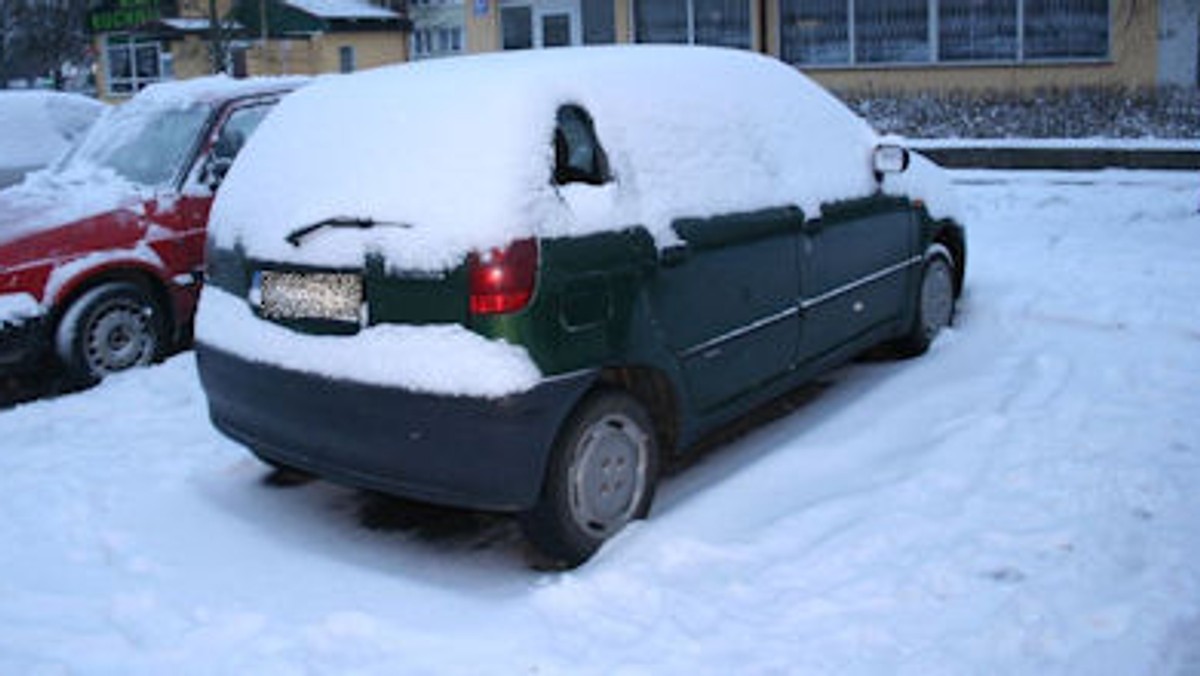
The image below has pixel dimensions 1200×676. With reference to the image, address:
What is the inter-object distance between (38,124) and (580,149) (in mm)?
9541

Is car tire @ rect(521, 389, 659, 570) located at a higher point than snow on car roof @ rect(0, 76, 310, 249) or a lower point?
lower

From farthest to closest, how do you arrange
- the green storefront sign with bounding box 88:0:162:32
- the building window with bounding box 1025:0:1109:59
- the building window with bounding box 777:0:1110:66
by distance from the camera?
the green storefront sign with bounding box 88:0:162:32, the building window with bounding box 777:0:1110:66, the building window with bounding box 1025:0:1109:59

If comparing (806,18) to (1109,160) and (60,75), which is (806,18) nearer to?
(1109,160)

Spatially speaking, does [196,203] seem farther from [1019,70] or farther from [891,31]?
[891,31]

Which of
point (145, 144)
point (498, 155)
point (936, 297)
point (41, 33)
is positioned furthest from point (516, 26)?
point (41, 33)

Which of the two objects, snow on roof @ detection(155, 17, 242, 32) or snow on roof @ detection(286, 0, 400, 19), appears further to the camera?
snow on roof @ detection(155, 17, 242, 32)

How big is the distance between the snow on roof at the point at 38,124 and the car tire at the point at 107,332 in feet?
16.1

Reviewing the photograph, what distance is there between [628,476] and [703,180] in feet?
4.14

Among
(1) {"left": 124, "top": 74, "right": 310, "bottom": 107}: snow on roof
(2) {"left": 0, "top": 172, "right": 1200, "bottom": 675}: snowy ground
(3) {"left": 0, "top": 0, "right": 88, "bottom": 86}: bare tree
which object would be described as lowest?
(2) {"left": 0, "top": 172, "right": 1200, "bottom": 675}: snowy ground

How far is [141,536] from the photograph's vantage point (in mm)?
4805

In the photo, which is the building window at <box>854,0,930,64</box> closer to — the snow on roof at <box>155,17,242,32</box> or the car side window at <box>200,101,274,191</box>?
the car side window at <box>200,101,274,191</box>

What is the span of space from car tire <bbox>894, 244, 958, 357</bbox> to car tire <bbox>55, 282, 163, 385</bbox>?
4.52m

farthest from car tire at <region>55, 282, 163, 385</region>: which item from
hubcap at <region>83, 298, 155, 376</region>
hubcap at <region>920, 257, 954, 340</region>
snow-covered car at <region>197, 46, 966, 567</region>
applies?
hubcap at <region>920, 257, 954, 340</region>

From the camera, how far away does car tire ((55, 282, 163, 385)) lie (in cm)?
717
